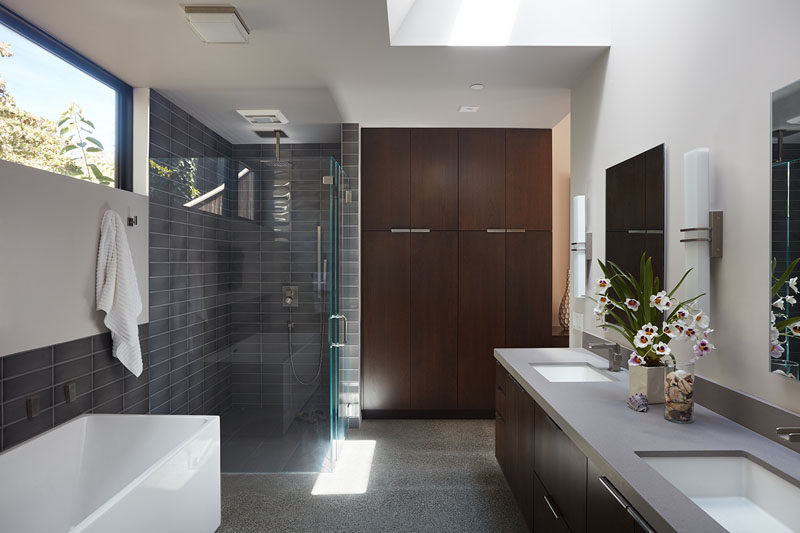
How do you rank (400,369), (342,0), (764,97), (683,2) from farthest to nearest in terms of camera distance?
1. (400,369)
2. (342,0)
3. (683,2)
4. (764,97)

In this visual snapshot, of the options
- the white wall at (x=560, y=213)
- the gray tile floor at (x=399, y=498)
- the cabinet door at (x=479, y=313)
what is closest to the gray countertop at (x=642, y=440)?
the gray tile floor at (x=399, y=498)

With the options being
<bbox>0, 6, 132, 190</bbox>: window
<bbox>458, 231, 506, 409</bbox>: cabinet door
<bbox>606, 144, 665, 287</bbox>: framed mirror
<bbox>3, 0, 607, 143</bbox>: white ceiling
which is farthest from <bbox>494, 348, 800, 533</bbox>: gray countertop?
<bbox>0, 6, 132, 190</bbox>: window

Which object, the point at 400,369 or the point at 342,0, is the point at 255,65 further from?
the point at 400,369

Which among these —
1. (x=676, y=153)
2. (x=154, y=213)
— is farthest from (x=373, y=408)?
(x=676, y=153)

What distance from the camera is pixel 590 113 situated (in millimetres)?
3033

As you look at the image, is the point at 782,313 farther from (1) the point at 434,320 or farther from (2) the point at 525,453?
(1) the point at 434,320

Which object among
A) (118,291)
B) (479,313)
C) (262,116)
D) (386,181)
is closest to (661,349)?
(479,313)

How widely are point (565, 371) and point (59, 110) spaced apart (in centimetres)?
311

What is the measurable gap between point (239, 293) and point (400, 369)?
1724 mm

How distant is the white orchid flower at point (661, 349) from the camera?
1.81 m

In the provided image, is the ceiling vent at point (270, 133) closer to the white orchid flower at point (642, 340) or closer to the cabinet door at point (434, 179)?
the cabinet door at point (434, 179)

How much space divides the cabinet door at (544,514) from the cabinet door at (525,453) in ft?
0.26

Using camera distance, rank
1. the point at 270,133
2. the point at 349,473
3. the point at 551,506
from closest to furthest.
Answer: the point at 551,506, the point at 349,473, the point at 270,133

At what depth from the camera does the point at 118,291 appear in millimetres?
2756
